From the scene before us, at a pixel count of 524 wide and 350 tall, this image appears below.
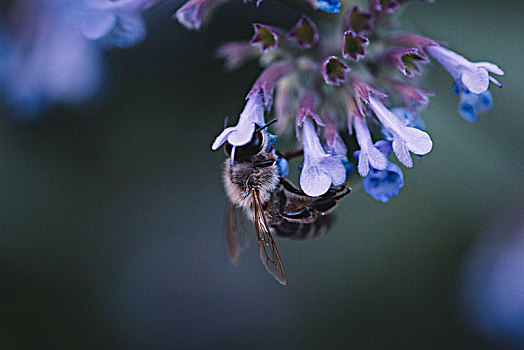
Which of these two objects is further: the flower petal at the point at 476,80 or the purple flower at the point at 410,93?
the purple flower at the point at 410,93

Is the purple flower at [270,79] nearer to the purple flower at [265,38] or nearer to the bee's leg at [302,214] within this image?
the purple flower at [265,38]

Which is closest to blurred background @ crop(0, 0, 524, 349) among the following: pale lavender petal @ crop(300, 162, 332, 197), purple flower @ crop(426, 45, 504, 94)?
purple flower @ crop(426, 45, 504, 94)

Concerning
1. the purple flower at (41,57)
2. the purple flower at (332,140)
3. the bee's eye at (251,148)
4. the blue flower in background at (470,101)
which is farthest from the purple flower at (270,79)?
the purple flower at (41,57)

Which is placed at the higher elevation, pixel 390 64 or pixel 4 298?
pixel 390 64

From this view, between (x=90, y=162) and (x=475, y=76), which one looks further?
(x=90, y=162)

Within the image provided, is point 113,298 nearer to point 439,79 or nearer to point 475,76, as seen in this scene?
point 439,79

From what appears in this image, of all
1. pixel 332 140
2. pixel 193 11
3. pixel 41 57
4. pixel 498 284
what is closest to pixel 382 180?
pixel 332 140

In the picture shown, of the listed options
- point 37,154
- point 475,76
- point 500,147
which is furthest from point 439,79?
point 37,154
